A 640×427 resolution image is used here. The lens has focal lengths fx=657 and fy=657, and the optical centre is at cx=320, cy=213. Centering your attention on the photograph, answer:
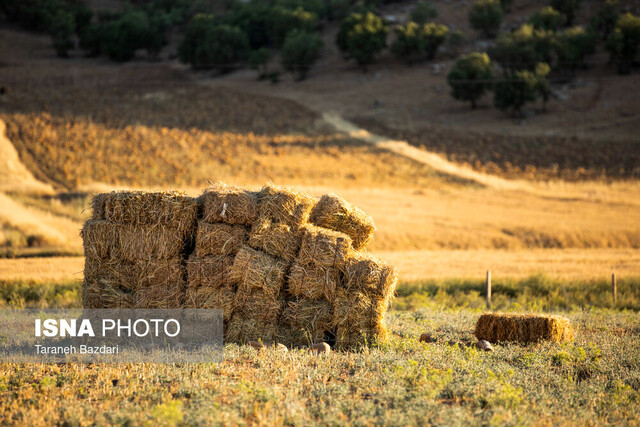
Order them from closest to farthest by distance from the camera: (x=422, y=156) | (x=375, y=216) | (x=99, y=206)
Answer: (x=99, y=206), (x=375, y=216), (x=422, y=156)

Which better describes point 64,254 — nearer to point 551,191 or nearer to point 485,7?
point 551,191

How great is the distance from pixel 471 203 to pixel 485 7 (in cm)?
7276

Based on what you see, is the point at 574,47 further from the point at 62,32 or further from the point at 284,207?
the point at 284,207

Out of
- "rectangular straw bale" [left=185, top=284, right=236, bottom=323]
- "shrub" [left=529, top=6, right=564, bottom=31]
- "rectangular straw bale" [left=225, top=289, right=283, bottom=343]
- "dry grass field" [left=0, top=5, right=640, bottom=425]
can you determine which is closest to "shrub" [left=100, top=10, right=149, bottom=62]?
"dry grass field" [left=0, top=5, right=640, bottom=425]

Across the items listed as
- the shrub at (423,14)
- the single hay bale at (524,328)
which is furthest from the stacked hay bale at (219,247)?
the shrub at (423,14)

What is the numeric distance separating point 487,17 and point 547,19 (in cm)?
949

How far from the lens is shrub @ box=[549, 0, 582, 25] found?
104 meters

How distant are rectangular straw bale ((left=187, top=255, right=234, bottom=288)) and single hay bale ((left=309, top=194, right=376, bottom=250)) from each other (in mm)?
1871

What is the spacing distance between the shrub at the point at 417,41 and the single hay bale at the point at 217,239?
3480 inches

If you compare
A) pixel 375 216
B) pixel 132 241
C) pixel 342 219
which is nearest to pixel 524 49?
pixel 375 216

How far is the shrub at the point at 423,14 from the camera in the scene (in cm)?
10919

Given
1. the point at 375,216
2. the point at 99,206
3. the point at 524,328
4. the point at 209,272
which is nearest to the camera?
the point at 209,272

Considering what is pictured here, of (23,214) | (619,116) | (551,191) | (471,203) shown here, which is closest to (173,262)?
(23,214)

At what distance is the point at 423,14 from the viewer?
358ft
